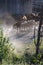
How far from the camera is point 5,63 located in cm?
584

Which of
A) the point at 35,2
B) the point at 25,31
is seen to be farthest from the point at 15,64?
the point at 35,2

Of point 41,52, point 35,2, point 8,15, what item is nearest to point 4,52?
point 41,52

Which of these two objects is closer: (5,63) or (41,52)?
(5,63)

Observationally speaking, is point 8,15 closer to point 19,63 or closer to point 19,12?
point 19,12

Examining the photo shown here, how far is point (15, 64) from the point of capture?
6004mm

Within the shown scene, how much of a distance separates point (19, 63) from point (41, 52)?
1656mm

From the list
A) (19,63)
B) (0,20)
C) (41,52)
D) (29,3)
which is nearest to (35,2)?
(29,3)

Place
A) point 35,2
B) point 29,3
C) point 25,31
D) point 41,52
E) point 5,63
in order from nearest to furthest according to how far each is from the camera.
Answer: point 5,63
point 41,52
point 25,31
point 35,2
point 29,3

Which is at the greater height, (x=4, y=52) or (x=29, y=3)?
(x=4, y=52)

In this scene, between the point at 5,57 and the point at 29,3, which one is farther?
the point at 29,3

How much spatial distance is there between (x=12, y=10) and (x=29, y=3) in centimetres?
112

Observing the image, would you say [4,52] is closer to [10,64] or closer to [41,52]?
[10,64]

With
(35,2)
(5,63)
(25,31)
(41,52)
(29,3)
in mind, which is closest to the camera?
(5,63)

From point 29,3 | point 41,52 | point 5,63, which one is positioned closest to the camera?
point 5,63
